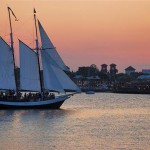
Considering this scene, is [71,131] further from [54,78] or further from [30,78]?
[30,78]

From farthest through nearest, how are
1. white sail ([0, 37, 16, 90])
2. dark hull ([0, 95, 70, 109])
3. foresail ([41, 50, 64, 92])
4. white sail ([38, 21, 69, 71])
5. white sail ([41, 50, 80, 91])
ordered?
white sail ([0, 37, 16, 90]), dark hull ([0, 95, 70, 109]), foresail ([41, 50, 64, 92]), white sail ([41, 50, 80, 91]), white sail ([38, 21, 69, 71])

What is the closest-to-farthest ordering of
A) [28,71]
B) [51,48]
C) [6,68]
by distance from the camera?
[51,48] < [28,71] < [6,68]

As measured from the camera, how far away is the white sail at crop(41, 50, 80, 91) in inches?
3243

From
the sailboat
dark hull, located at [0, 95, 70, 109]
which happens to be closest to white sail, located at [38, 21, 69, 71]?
the sailboat

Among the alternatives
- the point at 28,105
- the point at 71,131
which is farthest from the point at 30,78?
the point at 71,131

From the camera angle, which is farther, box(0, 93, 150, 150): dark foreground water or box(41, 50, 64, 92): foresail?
box(41, 50, 64, 92): foresail

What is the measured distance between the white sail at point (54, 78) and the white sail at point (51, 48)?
1.94 ft

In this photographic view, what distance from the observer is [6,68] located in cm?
8562

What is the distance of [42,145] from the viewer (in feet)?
160

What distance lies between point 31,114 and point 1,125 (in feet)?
44.7

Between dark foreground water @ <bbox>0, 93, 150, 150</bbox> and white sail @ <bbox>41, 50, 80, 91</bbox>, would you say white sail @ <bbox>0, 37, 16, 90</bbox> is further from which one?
dark foreground water @ <bbox>0, 93, 150, 150</bbox>

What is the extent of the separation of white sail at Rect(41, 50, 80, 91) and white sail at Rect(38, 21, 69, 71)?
0.59 meters

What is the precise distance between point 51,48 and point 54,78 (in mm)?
3357

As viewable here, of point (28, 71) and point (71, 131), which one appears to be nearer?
point (71, 131)
